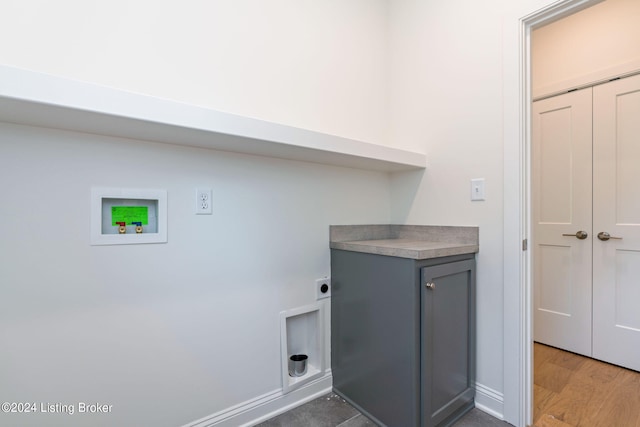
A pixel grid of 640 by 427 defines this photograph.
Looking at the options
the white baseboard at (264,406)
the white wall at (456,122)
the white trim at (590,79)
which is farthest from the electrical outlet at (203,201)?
the white trim at (590,79)

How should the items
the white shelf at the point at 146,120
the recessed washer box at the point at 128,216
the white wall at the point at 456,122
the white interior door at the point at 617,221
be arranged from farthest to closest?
the white interior door at the point at 617,221, the white wall at the point at 456,122, the recessed washer box at the point at 128,216, the white shelf at the point at 146,120

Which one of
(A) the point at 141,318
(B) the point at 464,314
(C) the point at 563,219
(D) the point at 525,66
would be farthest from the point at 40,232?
(C) the point at 563,219

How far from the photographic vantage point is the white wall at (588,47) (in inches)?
78.2

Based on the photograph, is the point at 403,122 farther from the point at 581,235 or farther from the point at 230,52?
the point at 581,235

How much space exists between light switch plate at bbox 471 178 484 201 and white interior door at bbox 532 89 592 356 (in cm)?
104

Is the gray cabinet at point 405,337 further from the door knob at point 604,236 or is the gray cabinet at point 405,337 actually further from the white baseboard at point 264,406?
the door knob at point 604,236

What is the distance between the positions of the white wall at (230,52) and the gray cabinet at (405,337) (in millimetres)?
953

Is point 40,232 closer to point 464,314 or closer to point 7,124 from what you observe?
point 7,124

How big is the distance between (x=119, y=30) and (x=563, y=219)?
9.84 ft

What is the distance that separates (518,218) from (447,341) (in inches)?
27.4

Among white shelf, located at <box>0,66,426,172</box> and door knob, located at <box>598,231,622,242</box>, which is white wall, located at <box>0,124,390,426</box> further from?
door knob, located at <box>598,231,622,242</box>

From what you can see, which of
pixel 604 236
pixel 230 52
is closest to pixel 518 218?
pixel 604 236

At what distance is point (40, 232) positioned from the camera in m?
1.05

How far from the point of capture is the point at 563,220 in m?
2.29
